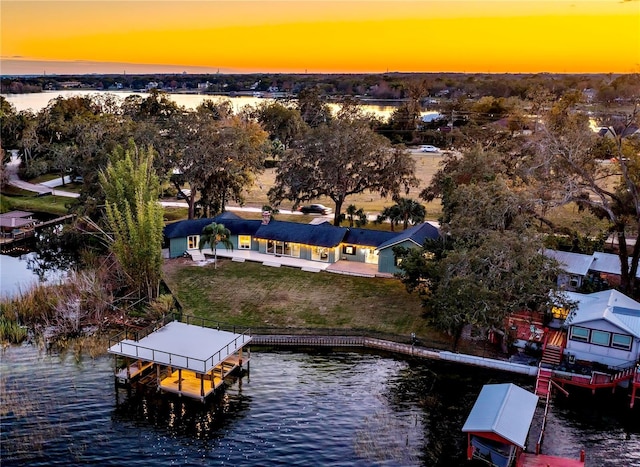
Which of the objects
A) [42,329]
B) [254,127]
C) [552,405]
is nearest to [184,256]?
[42,329]

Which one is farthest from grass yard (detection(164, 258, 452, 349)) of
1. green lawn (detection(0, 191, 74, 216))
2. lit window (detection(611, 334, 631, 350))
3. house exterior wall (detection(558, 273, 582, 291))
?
green lawn (detection(0, 191, 74, 216))

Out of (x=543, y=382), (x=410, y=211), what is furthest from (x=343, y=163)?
(x=543, y=382)

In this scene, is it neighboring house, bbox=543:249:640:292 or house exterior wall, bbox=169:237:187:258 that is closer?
neighboring house, bbox=543:249:640:292

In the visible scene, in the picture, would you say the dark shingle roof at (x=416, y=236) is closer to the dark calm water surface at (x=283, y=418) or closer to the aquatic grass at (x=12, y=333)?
the dark calm water surface at (x=283, y=418)

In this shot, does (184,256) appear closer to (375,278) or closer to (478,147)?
(375,278)

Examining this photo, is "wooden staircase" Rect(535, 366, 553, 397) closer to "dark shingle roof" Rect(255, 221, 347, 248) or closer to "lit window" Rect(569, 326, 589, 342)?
"lit window" Rect(569, 326, 589, 342)

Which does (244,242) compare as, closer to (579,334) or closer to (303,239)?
(303,239)
